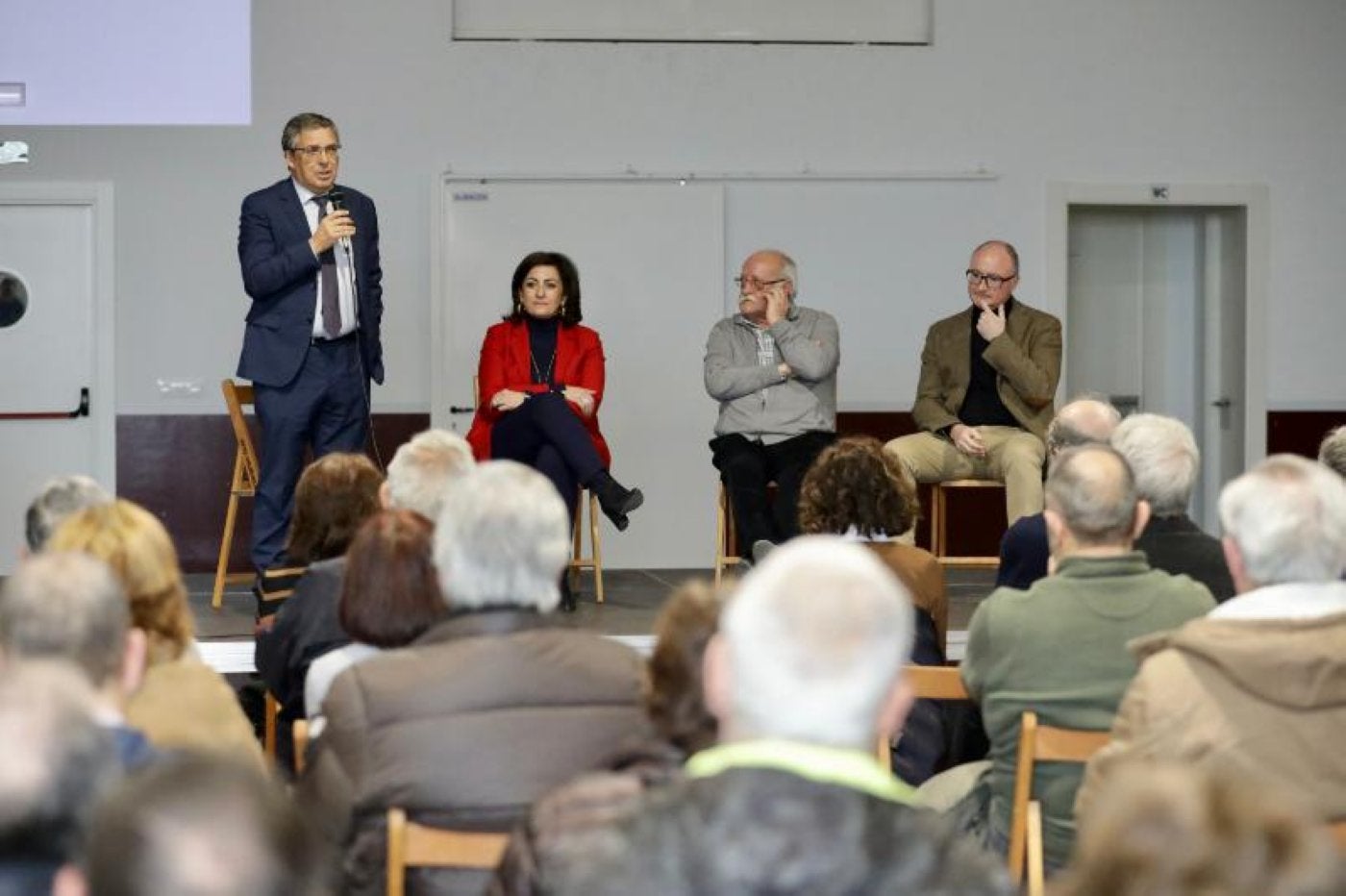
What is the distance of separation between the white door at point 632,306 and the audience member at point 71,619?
6.33 m

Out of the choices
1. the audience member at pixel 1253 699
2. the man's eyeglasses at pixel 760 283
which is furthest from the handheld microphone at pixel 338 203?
the audience member at pixel 1253 699

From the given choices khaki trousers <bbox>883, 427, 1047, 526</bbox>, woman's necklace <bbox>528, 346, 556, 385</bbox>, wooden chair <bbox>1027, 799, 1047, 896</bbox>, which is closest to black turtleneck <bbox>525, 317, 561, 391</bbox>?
woman's necklace <bbox>528, 346, 556, 385</bbox>

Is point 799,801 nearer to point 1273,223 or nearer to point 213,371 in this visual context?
point 213,371

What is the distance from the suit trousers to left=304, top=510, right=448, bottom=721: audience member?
9.37ft

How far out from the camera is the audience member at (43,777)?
170 centimetres

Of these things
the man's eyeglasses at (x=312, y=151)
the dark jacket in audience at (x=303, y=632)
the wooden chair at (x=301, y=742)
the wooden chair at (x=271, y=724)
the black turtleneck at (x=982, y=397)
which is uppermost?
the man's eyeglasses at (x=312, y=151)

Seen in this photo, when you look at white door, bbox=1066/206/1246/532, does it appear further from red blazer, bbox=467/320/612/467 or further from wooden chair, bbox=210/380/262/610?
wooden chair, bbox=210/380/262/610

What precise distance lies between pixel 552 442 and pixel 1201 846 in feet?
17.4

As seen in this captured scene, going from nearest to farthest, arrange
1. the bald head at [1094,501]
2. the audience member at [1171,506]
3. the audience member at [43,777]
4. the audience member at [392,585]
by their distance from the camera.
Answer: the audience member at [43,777], the audience member at [392,585], the bald head at [1094,501], the audience member at [1171,506]

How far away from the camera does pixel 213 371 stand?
28.2ft

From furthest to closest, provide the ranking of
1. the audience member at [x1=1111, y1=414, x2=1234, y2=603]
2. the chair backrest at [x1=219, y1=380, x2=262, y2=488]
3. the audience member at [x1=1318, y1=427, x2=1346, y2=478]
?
the chair backrest at [x1=219, y1=380, x2=262, y2=488] → the audience member at [x1=1318, y1=427, x2=1346, y2=478] → the audience member at [x1=1111, y1=414, x2=1234, y2=603]

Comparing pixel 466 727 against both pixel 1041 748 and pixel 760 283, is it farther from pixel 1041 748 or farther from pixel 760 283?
pixel 760 283

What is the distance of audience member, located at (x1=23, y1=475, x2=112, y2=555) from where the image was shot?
354 centimetres

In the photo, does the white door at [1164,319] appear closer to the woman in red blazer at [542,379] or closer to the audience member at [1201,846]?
the woman in red blazer at [542,379]
